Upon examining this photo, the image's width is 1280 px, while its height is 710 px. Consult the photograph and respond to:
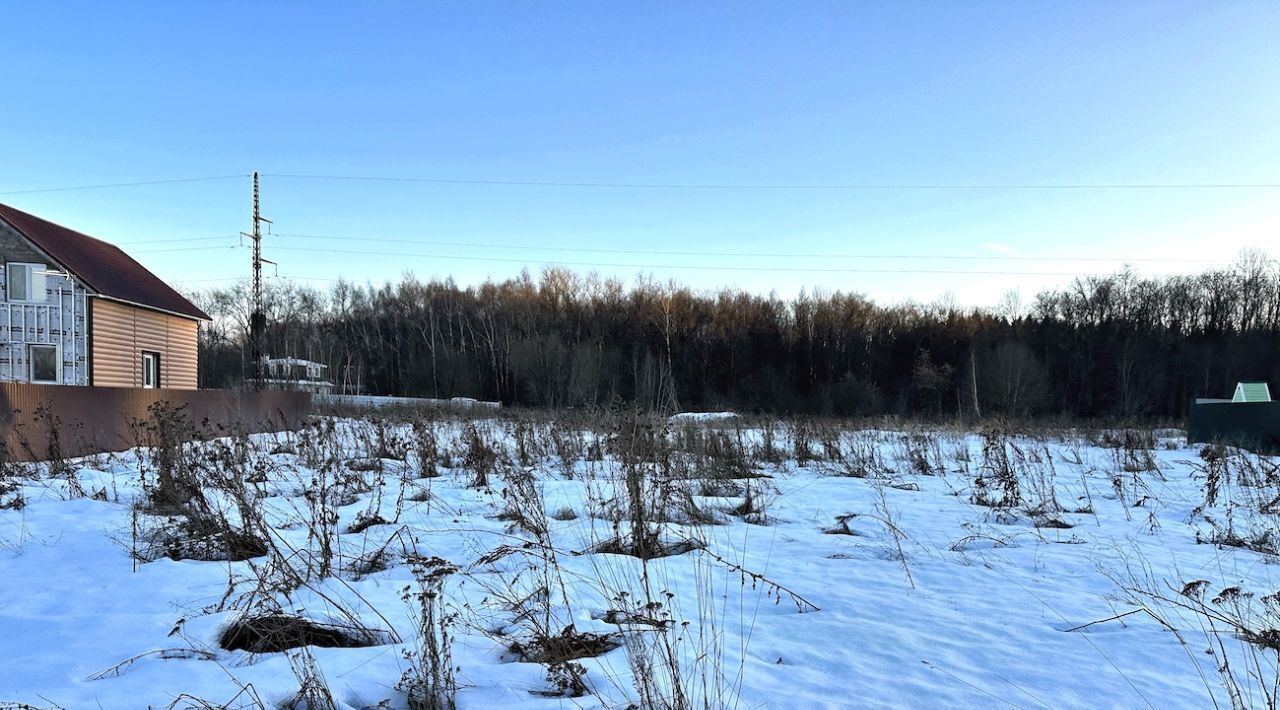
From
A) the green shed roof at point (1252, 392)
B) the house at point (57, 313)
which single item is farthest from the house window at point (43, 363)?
the green shed roof at point (1252, 392)

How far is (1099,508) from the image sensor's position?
22.7 feet

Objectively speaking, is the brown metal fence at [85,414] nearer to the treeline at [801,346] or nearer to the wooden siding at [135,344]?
the wooden siding at [135,344]

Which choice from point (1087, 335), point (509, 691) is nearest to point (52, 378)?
point (509, 691)

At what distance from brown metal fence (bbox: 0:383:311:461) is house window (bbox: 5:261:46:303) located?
10565 mm

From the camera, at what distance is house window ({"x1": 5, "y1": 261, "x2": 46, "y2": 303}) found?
20.7 m

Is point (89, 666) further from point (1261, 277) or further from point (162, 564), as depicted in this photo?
point (1261, 277)

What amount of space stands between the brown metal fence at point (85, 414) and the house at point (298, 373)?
2357 centimetres

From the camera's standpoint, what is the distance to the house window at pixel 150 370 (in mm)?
24094

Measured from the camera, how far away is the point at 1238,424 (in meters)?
14.1

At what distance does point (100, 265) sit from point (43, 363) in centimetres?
435

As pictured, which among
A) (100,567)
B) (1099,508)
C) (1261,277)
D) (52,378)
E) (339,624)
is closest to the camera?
(339,624)

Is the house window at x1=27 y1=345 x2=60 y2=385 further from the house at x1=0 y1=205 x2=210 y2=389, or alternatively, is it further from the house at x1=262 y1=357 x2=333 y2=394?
the house at x1=262 y1=357 x2=333 y2=394

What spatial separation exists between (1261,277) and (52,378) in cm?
7332

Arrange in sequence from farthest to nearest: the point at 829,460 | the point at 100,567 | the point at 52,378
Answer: the point at 52,378 → the point at 829,460 → the point at 100,567
